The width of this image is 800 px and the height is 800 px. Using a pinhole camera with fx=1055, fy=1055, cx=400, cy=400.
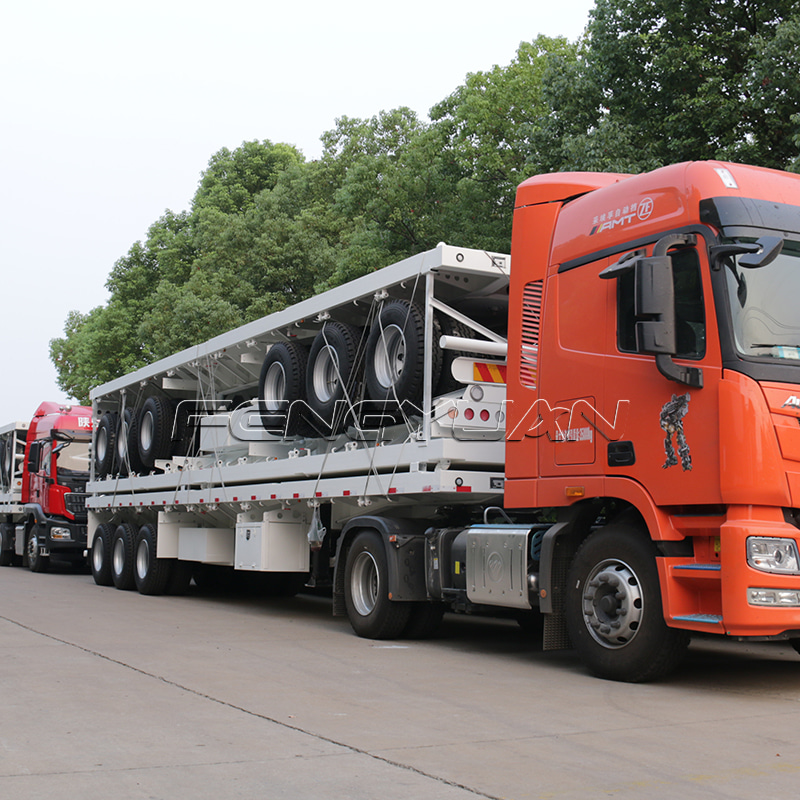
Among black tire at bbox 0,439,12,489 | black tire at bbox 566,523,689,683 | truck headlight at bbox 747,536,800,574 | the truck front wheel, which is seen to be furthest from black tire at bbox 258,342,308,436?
black tire at bbox 0,439,12,489

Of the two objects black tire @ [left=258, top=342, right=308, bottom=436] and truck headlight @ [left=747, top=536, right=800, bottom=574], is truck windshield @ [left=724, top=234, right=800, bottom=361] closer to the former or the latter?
truck headlight @ [left=747, top=536, right=800, bottom=574]

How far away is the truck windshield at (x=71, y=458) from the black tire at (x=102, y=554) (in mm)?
4474

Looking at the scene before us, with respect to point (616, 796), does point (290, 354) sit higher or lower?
higher

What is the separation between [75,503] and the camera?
22203 millimetres

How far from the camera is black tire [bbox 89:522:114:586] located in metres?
17.4

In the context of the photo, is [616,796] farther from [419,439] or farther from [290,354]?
[290,354]

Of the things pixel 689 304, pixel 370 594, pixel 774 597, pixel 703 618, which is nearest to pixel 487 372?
pixel 370 594

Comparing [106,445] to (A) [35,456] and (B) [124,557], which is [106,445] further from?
(A) [35,456]

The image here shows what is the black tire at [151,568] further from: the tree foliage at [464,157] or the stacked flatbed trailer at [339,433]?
the tree foliage at [464,157]

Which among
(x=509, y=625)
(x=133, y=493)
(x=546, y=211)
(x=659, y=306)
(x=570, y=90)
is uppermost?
(x=570, y=90)

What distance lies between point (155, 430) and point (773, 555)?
35.4 feet

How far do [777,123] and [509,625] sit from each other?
7.63 meters

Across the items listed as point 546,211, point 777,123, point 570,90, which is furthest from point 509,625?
point 570,90

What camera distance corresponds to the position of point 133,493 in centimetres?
1642
